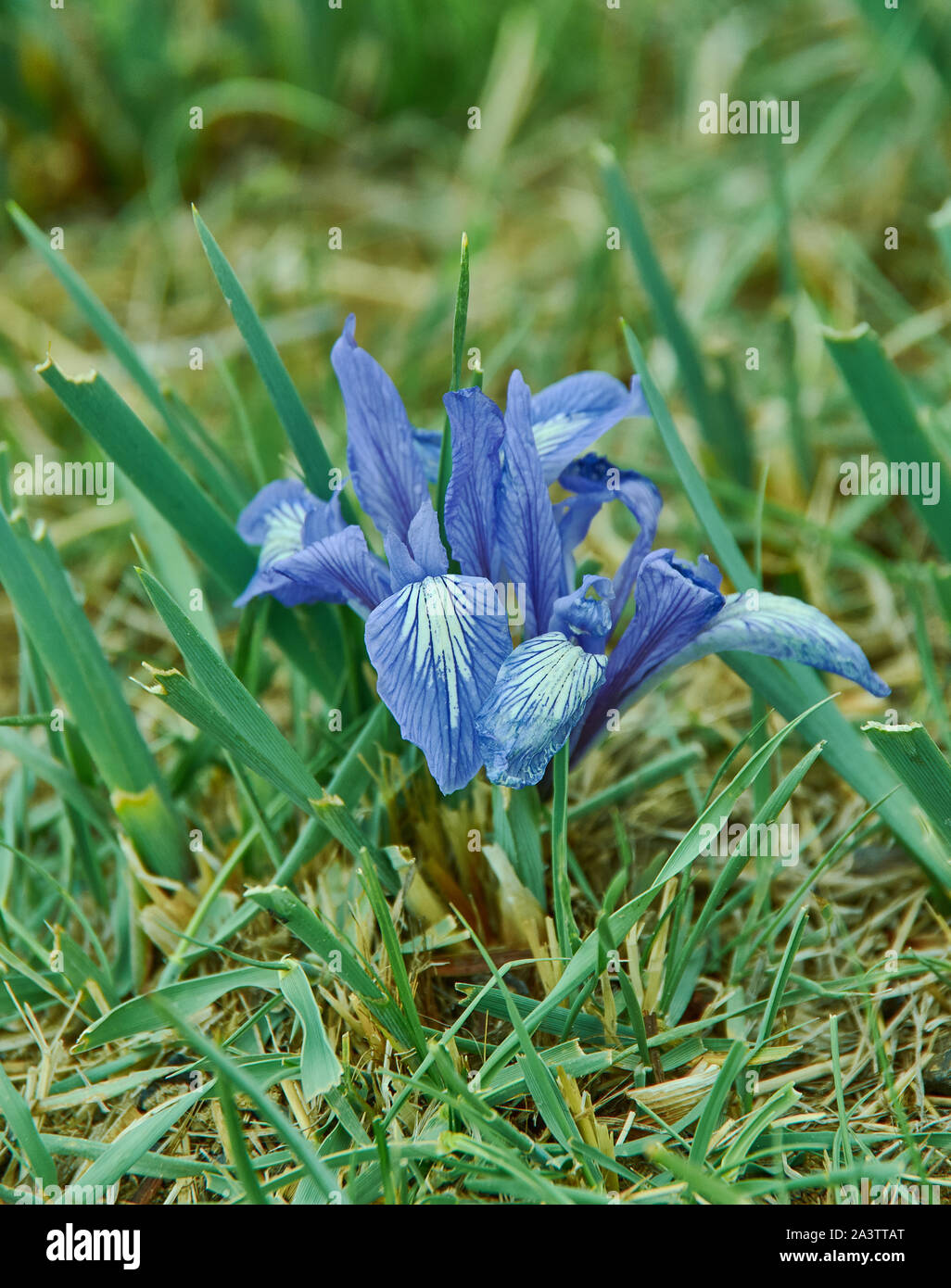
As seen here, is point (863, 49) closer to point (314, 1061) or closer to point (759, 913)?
point (759, 913)

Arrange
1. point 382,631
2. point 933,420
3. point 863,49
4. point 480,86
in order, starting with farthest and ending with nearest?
point 480,86 → point 863,49 → point 933,420 → point 382,631

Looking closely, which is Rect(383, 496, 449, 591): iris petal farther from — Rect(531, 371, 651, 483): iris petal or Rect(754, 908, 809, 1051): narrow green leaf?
Rect(754, 908, 809, 1051): narrow green leaf

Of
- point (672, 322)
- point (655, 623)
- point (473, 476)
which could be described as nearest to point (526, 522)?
point (473, 476)

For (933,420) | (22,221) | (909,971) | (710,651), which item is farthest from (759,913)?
(22,221)

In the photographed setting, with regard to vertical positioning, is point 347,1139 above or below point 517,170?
below
